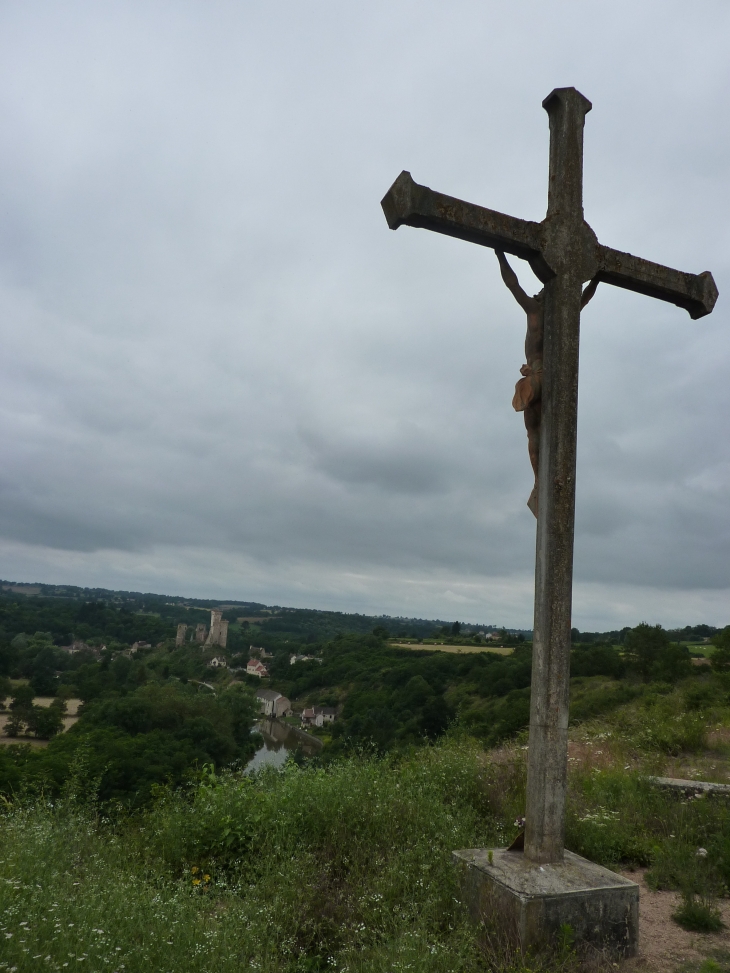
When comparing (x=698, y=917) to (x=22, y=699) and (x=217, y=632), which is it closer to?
(x=22, y=699)

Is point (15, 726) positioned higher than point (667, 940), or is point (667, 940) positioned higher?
point (667, 940)

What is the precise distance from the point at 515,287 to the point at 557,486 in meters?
1.17

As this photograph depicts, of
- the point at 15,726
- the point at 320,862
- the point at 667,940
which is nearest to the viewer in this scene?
the point at 667,940

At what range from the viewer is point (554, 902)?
2.99 meters

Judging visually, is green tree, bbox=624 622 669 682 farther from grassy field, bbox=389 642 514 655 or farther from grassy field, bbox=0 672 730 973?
grassy field, bbox=0 672 730 973

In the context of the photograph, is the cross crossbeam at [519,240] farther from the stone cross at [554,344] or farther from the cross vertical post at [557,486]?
the cross vertical post at [557,486]

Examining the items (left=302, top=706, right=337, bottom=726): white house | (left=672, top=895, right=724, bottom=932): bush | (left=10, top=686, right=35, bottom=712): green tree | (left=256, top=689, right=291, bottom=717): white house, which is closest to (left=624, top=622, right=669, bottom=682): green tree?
(left=302, top=706, right=337, bottom=726): white house

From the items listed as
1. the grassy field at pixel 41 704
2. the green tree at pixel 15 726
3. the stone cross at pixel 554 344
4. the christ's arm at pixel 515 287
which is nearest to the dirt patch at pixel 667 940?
the stone cross at pixel 554 344

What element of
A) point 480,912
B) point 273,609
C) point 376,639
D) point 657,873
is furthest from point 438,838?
point 273,609

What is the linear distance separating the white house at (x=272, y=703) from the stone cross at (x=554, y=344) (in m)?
31.2

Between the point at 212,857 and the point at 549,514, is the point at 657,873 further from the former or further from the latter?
the point at 212,857

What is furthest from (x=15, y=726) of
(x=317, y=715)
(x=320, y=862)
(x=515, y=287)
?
(x=515, y=287)

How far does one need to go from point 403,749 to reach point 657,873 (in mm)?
2526

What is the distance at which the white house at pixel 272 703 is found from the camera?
3384cm
